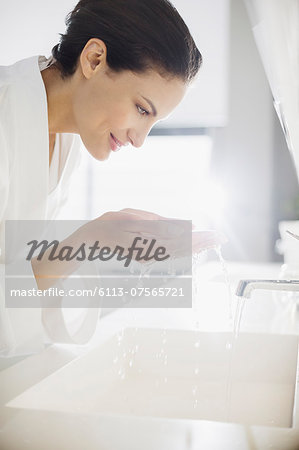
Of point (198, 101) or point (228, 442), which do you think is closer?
point (228, 442)

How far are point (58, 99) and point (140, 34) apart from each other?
23 cm

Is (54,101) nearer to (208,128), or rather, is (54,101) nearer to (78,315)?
(78,315)

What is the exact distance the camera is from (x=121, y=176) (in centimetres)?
448

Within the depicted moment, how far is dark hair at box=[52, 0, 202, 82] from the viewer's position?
2.73 ft

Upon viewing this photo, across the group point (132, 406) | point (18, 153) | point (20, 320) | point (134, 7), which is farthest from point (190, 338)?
point (134, 7)

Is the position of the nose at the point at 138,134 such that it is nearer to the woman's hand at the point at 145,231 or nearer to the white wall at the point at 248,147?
the woman's hand at the point at 145,231

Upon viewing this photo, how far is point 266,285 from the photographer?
0.64m

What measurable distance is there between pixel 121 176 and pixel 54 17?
8.29ft

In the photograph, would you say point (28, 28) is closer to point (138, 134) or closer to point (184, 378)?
point (138, 134)

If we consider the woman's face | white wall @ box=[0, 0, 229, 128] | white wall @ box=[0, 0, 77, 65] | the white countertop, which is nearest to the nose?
the woman's face

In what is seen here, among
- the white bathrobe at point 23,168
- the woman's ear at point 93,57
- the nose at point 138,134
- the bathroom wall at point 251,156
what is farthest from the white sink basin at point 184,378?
the bathroom wall at point 251,156

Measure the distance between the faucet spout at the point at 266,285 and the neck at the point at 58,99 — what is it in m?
0.53

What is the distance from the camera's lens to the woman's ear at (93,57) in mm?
843

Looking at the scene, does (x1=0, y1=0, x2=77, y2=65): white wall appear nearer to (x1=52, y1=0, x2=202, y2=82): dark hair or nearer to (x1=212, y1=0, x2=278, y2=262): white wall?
(x1=52, y1=0, x2=202, y2=82): dark hair
